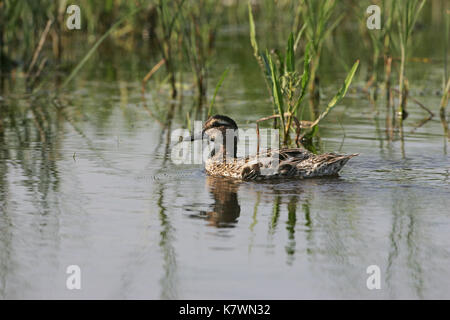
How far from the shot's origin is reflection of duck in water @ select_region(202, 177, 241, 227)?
7297 mm

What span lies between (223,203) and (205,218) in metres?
0.65

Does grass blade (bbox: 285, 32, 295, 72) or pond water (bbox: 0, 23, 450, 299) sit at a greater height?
grass blade (bbox: 285, 32, 295, 72)

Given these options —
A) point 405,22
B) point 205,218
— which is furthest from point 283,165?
point 405,22

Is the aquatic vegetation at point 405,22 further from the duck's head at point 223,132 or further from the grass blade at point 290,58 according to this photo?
the duck's head at point 223,132

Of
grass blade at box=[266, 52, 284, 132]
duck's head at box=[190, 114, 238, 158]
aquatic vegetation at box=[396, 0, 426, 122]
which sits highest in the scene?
aquatic vegetation at box=[396, 0, 426, 122]

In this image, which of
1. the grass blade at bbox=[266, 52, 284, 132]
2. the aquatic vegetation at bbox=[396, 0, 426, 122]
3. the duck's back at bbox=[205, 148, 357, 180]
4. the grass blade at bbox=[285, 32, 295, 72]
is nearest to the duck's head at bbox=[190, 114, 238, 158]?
the grass blade at bbox=[266, 52, 284, 132]

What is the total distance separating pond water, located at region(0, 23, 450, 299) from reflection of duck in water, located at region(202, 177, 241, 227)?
26mm

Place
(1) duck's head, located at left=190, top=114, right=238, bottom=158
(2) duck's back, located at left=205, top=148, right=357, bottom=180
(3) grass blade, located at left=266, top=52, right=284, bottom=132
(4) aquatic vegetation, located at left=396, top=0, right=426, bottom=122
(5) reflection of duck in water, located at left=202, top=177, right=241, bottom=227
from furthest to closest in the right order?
(4) aquatic vegetation, located at left=396, top=0, right=426, bottom=122, (1) duck's head, located at left=190, top=114, right=238, bottom=158, (3) grass blade, located at left=266, top=52, right=284, bottom=132, (2) duck's back, located at left=205, top=148, right=357, bottom=180, (5) reflection of duck in water, located at left=202, top=177, right=241, bottom=227

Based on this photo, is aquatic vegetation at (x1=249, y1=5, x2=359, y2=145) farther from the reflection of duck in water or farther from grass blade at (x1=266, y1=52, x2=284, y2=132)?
the reflection of duck in water

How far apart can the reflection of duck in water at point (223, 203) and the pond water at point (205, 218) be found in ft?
0.09

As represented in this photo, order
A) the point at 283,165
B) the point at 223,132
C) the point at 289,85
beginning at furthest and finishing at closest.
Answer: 1. the point at 289,85
2. the point at 223,132
3. the point at 283,165

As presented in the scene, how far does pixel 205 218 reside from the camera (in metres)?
7.35

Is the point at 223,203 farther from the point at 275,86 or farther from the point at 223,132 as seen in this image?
the point at 275,86
